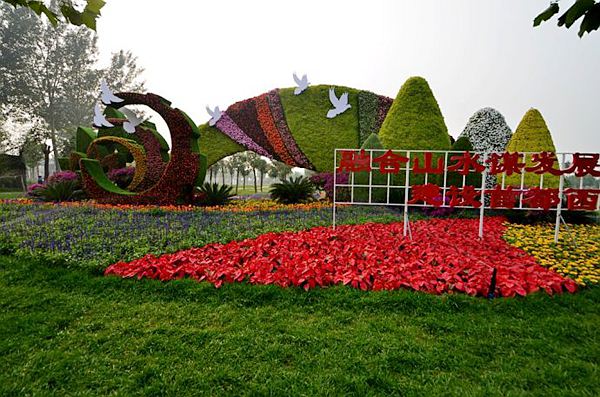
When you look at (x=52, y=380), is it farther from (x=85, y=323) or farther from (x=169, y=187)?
(x=169, y=187)

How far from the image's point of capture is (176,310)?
9.52 ft

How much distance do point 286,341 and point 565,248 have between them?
455 centimetres

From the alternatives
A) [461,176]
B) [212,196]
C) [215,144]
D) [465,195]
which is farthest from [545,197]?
[215,144]

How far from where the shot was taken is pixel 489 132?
28.9 ft

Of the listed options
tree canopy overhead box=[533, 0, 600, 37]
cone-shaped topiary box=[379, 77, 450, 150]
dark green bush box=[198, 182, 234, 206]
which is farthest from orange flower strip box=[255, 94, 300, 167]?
tree canopy overhead box=[533, 0, 600, 37]

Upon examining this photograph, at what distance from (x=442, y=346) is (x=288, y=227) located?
12.1 ft

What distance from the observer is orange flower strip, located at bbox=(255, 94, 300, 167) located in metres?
12.5

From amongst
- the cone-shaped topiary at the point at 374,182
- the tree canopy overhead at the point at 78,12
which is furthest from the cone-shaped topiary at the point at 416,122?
the tree canopy overhead at the point at 78,12

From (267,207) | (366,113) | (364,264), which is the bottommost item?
(364,264)

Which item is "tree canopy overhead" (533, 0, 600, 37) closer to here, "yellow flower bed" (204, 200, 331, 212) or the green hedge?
"yellow flower bed" (204, 200, 331, 212)

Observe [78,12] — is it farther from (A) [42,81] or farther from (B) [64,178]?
(A) [42,81]

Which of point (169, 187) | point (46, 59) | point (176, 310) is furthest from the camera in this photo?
point (46, 59)

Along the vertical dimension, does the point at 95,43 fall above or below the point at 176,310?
above

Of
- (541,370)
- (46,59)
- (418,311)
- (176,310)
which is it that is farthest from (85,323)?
(46,59)
